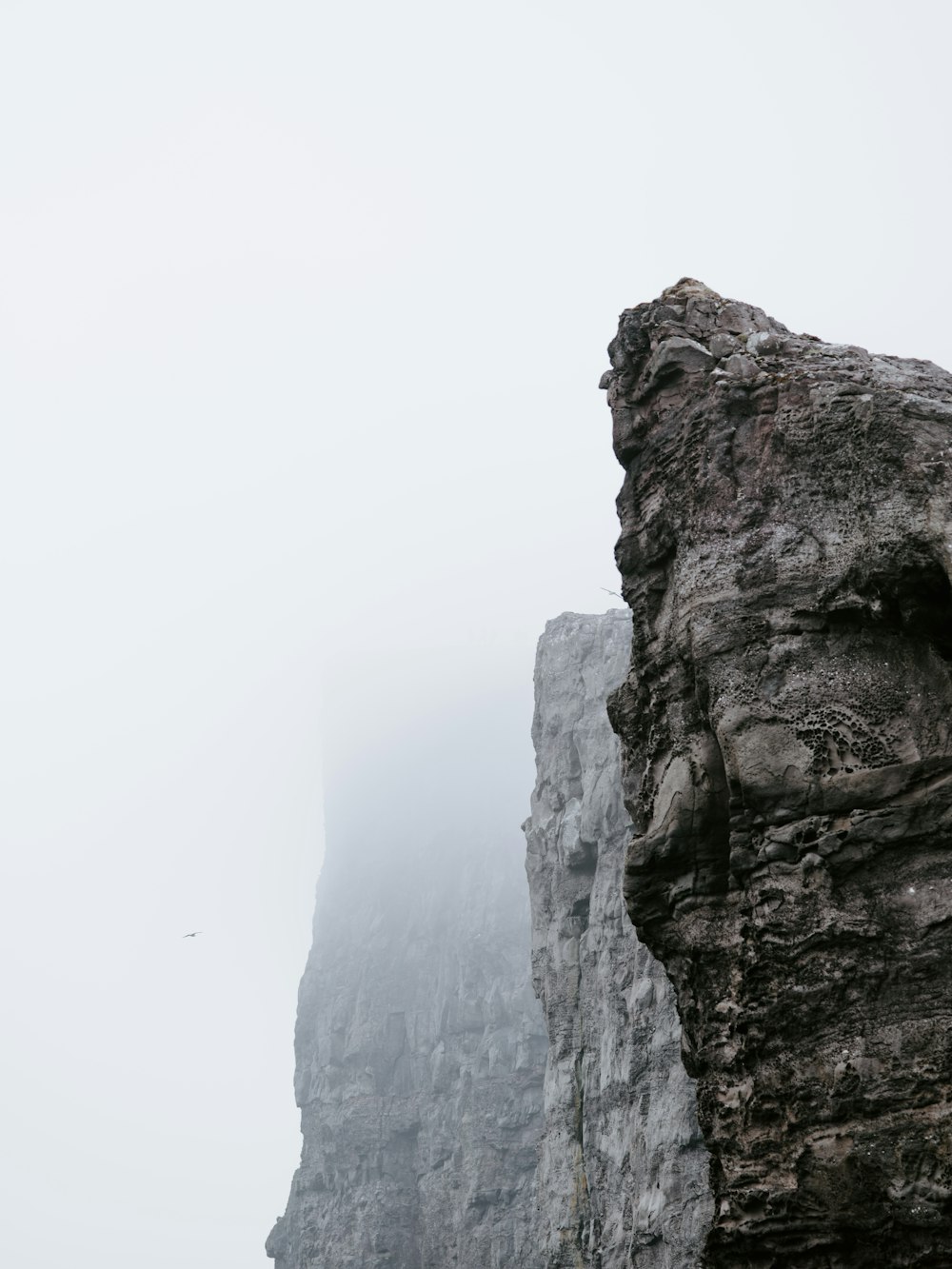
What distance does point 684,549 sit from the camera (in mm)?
12680

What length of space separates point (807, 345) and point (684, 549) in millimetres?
2683

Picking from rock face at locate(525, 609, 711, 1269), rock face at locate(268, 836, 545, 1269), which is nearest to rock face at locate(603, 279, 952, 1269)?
rock face at locate(525, 609, 711, 1269)

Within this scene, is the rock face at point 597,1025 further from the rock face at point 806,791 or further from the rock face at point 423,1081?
the rock face at point 806,791

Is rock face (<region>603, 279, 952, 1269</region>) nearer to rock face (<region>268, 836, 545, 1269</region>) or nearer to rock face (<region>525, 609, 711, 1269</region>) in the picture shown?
rock face (<region>525, 609, 711, 1269</region>)

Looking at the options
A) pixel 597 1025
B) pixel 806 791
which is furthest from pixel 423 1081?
pixel 806 791

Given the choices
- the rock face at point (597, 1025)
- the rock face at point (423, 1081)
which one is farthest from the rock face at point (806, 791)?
the rock face at point (423, 1081)

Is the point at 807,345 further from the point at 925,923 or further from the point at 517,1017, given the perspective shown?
the point at 517,1017

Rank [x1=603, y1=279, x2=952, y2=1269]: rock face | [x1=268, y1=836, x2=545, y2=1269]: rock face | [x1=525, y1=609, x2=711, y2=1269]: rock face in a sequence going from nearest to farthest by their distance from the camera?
1. [x1=603, y1=279, x2=952, y2=1269]: rock face
2. [x1=525, y1=609, x2=711, y2=1269]: rock face
3. [x1=268, y1=836, x2=545, y2=1269]: rock face

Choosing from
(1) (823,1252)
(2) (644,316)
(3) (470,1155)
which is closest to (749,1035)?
(1) (823,1252)

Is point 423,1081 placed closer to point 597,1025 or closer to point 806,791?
point 597,1025

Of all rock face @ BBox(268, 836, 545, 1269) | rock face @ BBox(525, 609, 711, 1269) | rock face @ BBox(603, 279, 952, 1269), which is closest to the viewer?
rock face @ BBox(603, 279, 952, 1269)

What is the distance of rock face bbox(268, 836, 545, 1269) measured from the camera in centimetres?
7638

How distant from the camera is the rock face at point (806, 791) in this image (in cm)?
995

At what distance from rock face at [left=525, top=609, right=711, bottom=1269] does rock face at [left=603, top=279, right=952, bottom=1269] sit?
29.7 meters
